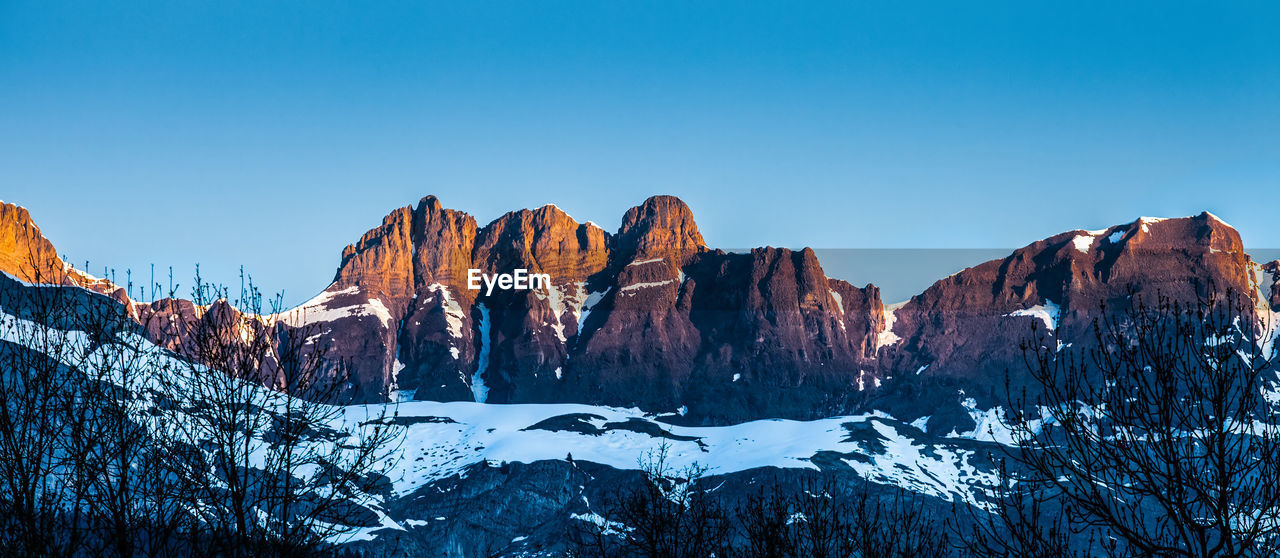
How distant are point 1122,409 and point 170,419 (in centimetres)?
1952

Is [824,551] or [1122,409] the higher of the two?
[1122,409]

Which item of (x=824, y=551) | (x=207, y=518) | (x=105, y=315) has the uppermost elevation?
(x=105, y=315)

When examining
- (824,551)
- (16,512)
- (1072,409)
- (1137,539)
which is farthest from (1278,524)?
(16,512)

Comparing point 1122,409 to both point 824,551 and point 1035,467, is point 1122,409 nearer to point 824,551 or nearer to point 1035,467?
point 1035,467

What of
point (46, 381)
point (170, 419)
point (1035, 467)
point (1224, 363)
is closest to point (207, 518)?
point (170, 419)

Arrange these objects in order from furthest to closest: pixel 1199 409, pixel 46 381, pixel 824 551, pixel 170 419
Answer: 1. pixel 824 551
2. pixel 170 419
3. pixel 46 381
4. pixel 1199 409

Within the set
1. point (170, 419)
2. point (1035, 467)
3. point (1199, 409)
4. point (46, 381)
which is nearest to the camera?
point (1199, 409)

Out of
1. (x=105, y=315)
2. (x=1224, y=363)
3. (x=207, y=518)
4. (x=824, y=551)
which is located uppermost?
(x=105, y=315)

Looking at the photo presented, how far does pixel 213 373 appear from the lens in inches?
1018

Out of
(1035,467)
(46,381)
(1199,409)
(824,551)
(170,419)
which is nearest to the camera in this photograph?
(1199,409)

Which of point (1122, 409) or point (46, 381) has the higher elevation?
point (46, 381)

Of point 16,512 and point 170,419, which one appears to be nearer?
point 16,512

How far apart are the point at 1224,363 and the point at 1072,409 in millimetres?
2597

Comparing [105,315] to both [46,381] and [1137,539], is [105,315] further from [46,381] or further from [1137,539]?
[1137,539]
